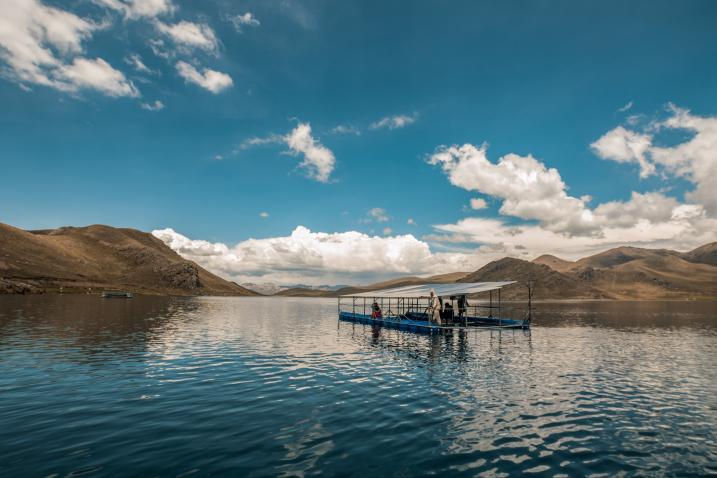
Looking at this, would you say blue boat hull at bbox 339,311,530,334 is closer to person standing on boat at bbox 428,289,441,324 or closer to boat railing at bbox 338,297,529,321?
person standing on boat at bbox 428,289,441,324

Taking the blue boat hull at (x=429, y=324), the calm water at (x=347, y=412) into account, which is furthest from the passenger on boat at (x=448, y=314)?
the calm water at (x=347, y=412)

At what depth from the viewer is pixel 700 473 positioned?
1323cm

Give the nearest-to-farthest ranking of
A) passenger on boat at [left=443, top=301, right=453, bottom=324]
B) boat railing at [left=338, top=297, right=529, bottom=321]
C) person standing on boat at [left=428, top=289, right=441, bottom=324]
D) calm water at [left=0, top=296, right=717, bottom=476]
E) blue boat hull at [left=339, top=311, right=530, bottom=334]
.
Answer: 1. calm water at [left=0, top=296, right=717, bottom=476]
2. blue boat hull at [left=339, top=311, right=530, bottom=334]
3. person standing on boat at [left=428, top=289, right=441, bottom=324]
4. passenger on boat at [left=443, top=301, right=453, bottom=324]
5. boat railing at [left=338, top=297, right=529, bottom=321]

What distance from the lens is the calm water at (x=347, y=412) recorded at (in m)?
13.6

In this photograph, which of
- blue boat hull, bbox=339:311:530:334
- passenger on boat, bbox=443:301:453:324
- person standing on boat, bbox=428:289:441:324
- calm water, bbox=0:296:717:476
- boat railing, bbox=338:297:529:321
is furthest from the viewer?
boat railing, bbox=338:297:529:321

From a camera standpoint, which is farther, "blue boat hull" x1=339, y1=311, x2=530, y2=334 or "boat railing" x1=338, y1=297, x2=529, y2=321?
"boat railing" x1=338, y1=297, x2=529, y2=321

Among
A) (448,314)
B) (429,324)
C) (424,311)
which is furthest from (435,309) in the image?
(424,311)

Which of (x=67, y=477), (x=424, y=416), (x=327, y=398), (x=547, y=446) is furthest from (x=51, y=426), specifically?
(x=547, y=446)

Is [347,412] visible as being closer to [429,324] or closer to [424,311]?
[429,324]

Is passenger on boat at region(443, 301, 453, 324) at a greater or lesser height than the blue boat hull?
greater

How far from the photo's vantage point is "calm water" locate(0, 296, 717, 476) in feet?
44.6

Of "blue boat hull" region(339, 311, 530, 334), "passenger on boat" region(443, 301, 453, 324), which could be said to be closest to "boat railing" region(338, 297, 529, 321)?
"blue boat hull" region(339, 311, 530, 334)

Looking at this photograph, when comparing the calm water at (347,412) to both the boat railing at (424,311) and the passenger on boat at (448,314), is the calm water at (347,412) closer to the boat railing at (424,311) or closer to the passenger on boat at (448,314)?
the passenger on boat at (448,314)

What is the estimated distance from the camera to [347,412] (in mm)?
19344
